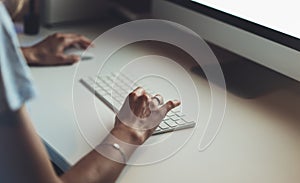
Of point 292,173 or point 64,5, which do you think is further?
point 64,5

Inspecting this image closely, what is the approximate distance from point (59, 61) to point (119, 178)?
1.49ft

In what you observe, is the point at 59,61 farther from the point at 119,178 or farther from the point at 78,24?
the point at 119,178

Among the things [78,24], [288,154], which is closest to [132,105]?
[288,154]

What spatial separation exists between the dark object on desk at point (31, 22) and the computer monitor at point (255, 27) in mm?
371

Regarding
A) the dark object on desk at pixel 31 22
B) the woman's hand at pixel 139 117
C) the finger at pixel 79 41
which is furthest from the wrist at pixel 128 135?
the dark object on desk at pixel 31 22

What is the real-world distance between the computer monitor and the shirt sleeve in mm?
478

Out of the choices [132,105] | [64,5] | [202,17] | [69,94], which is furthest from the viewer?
[64,5]

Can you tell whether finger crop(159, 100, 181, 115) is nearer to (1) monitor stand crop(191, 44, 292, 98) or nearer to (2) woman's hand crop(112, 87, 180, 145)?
(2) woman's hand crop(112, 87, 180, 145)

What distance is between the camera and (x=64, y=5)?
4.59ft

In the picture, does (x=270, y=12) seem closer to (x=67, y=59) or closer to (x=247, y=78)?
(x=247, y=78)

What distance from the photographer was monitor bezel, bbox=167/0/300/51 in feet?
3.12

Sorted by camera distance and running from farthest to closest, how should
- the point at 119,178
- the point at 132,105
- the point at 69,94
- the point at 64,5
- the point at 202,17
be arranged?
the point at 64,5 < the point at 202,17 < the point at 69,94 < the point at 132,105 < the point at 119,178

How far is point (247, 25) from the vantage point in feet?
3.36

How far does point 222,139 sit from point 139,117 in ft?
0.49
